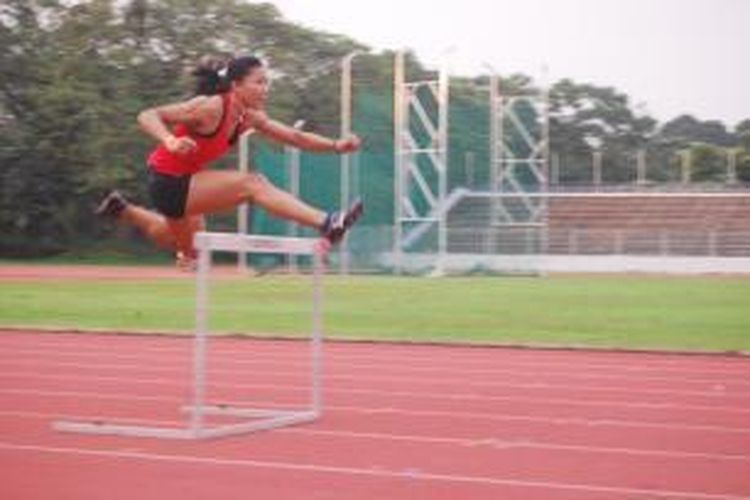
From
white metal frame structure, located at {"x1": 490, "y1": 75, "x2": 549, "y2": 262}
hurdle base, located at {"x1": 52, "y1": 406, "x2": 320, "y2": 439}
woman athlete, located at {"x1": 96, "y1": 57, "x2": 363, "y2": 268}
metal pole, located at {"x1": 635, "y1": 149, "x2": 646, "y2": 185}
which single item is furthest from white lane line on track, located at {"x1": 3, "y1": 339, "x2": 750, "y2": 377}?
metal pole, located at {"x1": 635, "y1": 149, "x2": 646, "y2": 185}

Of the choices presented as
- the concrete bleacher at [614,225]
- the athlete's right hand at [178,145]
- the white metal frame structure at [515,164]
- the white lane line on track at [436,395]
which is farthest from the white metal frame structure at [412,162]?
the athlete's right hand at [178,145]

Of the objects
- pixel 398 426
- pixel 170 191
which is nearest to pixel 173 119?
pixel 170 191

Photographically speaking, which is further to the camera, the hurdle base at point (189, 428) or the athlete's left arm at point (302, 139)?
the athlete's left arm at point (302, 139)

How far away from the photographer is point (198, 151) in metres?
6.98

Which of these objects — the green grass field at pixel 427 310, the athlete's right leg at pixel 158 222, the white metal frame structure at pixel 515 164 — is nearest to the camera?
the athlete's right leg at pixel 158 222

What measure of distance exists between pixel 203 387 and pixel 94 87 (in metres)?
38.1

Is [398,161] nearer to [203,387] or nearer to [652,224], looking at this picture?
[652,224]

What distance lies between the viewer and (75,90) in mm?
43844

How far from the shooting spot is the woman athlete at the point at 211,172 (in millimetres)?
6938

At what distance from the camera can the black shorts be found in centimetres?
707

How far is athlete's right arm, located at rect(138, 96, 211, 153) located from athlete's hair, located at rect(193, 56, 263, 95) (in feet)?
0.48

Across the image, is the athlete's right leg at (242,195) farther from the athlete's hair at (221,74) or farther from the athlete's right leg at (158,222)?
the athlete's hair at (221,74)

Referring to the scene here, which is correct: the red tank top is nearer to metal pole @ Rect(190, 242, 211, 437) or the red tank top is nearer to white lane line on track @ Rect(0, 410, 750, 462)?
metal pole @ Rect(190, 242, 211, 437)

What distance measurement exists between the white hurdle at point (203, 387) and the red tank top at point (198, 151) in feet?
1.15
